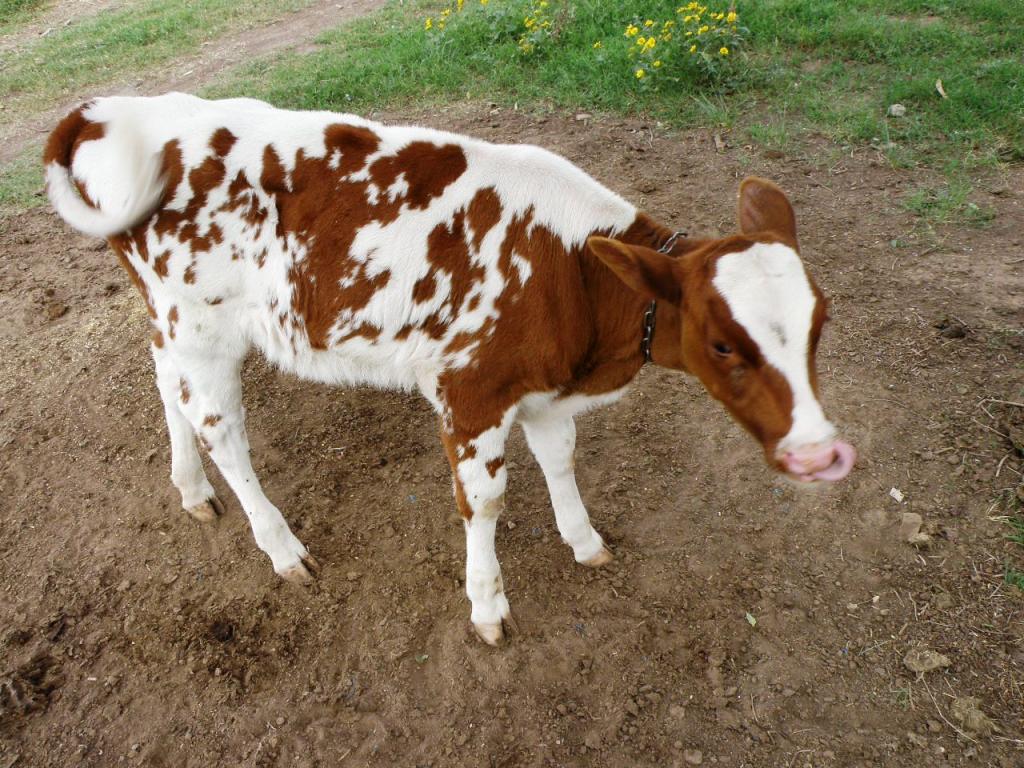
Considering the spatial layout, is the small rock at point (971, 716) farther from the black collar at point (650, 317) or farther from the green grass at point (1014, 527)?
the black collar at point (650, 317)

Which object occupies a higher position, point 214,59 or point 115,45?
point 115,45

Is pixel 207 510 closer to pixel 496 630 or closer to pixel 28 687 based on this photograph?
pixel 28 687

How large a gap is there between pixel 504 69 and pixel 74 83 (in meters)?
5.13

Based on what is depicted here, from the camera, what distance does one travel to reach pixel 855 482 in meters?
3.62

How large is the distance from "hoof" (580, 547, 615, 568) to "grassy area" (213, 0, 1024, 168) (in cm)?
406

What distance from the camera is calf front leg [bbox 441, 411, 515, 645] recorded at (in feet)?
9.55

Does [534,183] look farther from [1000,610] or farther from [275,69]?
[275,69]

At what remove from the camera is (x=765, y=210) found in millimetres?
2674

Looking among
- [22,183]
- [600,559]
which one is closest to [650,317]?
[600,559]

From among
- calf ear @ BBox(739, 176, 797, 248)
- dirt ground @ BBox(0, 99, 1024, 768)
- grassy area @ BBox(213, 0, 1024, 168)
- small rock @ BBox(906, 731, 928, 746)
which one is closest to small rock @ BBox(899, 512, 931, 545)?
dirt ground @ BBox(0, 99, 1024, 768)

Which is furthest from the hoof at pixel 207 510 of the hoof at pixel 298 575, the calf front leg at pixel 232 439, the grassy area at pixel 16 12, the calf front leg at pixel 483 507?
the grassy area at pixel 16 12

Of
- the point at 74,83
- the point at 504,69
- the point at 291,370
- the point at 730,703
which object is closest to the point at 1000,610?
the point at 730,703

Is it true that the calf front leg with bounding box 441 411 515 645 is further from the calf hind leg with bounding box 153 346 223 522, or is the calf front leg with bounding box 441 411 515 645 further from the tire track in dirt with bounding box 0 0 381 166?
the tire track in dirt with bounding box 0 0 381 166

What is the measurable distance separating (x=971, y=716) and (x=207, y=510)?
3.47 m
